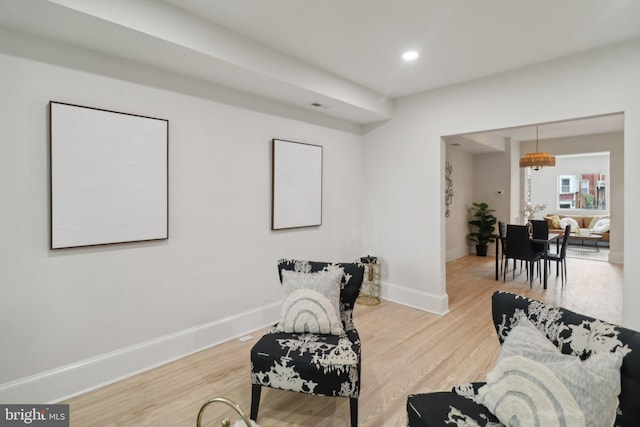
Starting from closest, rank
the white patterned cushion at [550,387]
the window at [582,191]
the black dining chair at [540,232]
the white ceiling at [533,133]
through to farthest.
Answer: the white patterned cushion at [550,387] → the black dining chair at [540,232] → the white ceiling at [533,133] → the window at [582,191]

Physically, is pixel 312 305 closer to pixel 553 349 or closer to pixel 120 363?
pixel 553 349

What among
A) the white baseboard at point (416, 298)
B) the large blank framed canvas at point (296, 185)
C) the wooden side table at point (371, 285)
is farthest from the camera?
the wooden side table at point (371, 285)

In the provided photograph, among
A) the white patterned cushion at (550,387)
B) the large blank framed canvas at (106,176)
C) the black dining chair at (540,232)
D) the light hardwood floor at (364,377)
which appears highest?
the large blank framed canvas at (106,176)

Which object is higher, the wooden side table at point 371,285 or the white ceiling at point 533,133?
the white ceiling at point 533,133

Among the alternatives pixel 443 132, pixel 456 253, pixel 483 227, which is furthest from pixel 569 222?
pixel 443 132

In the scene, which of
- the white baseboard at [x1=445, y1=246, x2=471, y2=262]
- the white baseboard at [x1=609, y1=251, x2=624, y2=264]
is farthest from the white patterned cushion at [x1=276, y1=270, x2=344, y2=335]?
the white baseboard at [x1=609, y1=251, x2=624, y2=264]

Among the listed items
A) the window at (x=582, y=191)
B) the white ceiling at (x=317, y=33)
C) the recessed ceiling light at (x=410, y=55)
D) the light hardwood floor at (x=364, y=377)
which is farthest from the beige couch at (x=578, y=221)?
the recessed ceiling light at (x=410, y=55)

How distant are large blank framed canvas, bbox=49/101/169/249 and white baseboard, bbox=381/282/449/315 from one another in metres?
2.78

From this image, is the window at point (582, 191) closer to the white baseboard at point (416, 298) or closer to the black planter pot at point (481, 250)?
the black planter pot at point (481, 250)

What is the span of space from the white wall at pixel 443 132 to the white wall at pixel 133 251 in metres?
1.08

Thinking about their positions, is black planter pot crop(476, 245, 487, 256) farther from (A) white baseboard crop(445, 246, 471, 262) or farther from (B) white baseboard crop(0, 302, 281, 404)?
(B) white baseboard crop(0, 302, 281, 404)

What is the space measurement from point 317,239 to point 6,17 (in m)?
3.03

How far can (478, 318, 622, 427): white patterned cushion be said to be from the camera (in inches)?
44.6

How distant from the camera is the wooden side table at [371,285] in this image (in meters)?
4.07
